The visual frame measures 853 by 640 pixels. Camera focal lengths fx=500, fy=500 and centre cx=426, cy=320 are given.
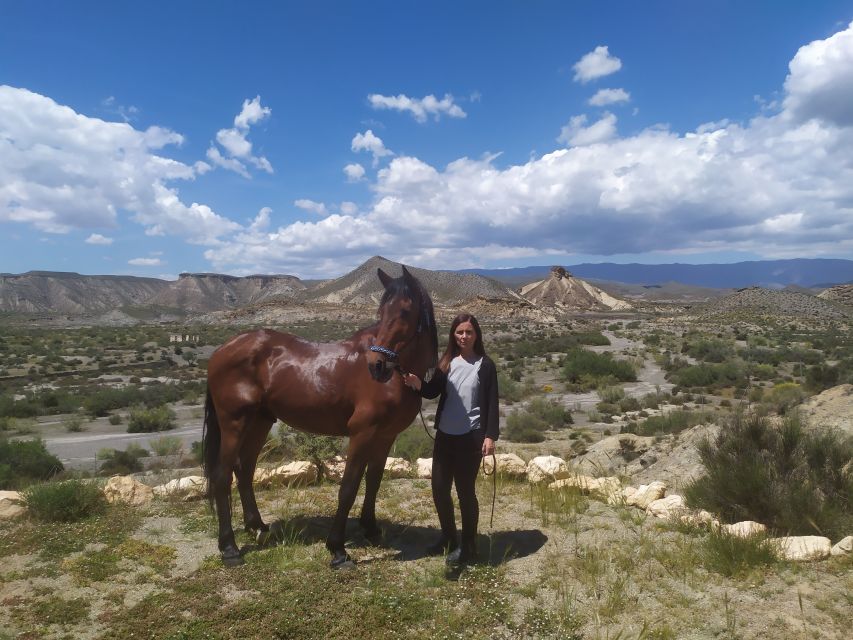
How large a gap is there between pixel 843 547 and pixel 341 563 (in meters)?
4.07

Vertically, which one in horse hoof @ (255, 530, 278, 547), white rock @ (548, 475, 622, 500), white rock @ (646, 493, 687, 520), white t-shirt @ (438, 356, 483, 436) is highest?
white t-shirt @ (438, 356, 483, 436)

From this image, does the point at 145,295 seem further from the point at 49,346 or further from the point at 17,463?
the point at 17,463

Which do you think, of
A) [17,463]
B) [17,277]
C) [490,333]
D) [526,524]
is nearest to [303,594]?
[526,524]

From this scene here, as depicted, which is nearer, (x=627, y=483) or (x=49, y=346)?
(x=627, y=483)

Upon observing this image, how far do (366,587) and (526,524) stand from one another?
208 cm

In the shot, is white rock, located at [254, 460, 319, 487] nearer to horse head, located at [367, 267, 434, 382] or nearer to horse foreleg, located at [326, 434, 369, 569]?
horse foreleg, located at [326, 434, 369, 569]

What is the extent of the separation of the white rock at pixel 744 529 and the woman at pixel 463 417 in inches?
86.2

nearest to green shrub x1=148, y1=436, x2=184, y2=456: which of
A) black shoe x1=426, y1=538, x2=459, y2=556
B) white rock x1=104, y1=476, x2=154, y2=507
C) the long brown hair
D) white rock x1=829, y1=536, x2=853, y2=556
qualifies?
white rock x1=104, y1=476, x2=154, y2=507

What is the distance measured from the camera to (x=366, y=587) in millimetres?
3824

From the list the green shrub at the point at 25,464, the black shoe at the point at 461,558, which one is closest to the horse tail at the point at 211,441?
the black shoe at the point at 461,558

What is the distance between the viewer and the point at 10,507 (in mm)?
5246

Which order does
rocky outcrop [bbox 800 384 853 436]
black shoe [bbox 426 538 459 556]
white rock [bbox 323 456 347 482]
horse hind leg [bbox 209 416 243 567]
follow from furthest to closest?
1. rocky outcrop [bbox 800 384 853 436]
2. white rock [bbox 323 456 347 482]
3. black shoe [bbox 426 538 459 556]
4. horse hind leg [bbox 209 416 243 567]

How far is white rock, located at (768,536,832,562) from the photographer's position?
157 inches

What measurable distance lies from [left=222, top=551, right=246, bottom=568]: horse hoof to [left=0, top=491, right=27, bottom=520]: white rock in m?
2.64
